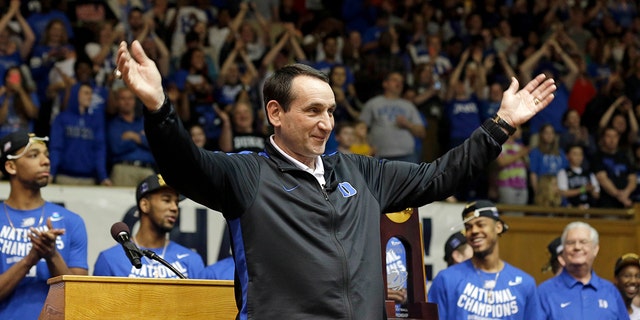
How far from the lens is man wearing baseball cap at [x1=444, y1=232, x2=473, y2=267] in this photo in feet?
31.9

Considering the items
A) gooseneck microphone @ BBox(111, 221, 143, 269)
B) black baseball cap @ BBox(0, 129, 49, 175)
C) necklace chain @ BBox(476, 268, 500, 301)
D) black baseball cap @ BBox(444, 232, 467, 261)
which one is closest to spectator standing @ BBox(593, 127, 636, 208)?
black baseball cap @ BBox(444, 232, 467, 261)

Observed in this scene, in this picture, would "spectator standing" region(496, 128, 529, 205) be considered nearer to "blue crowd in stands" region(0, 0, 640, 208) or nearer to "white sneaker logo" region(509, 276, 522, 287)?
"blue crowd in stands" region(0, 0, 640, 208)

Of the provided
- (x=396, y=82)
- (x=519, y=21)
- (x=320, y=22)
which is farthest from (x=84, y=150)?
(x=519, y=21)

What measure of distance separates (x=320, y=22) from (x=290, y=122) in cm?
1058

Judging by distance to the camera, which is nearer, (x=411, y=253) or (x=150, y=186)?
(x=411, y=253)

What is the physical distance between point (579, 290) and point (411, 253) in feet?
11.1

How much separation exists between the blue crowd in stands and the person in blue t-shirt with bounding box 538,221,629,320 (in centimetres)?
361

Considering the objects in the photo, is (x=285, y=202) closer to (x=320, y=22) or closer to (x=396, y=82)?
(x=396, y=82)

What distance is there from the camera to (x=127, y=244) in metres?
4.96

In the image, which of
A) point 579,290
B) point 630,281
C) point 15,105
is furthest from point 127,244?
point 15,105

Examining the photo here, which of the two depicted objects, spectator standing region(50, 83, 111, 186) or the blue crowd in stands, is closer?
spectator standing region(50, 83, 111, 186)

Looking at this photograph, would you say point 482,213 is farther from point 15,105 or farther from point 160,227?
point 15,105

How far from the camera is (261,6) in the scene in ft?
48.5

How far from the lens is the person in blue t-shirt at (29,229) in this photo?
630cm
